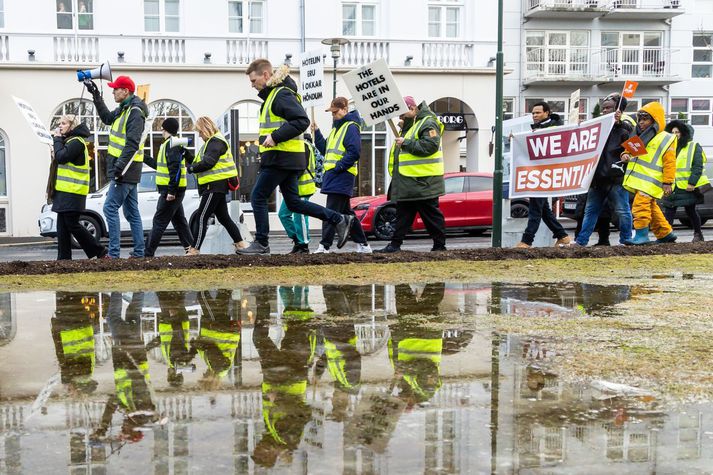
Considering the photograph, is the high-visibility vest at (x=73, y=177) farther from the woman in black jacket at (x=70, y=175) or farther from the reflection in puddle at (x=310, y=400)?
the reflection in puddle at (x=310, y=400)

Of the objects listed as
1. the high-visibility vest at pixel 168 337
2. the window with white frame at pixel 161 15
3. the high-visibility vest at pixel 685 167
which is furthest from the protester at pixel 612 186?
the window with white frame at pixel 161 15

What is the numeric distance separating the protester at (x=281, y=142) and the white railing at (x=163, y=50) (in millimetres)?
17975

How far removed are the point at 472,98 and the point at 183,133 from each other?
29.5ft

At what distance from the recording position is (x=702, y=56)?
37.4 meters

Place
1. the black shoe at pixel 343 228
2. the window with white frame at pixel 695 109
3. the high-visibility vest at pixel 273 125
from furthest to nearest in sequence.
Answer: the window with white frame at pixel 695 109 < the black shoe at pixel 343 228 < the high-visibility vest at pixel 273 125

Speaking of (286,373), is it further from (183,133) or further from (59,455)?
(183,133)

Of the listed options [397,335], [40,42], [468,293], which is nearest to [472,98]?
[40,42]

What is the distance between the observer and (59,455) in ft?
10.7

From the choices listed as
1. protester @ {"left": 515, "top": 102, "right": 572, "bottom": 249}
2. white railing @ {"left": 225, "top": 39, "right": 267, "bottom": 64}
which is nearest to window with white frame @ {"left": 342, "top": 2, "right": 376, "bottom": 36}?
white railing @ {"left": 225, "top": 39, "right": 267, "bottom": 64}

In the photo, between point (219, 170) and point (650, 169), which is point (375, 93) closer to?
point (219, 170)

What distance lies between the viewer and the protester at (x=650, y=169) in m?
11.0

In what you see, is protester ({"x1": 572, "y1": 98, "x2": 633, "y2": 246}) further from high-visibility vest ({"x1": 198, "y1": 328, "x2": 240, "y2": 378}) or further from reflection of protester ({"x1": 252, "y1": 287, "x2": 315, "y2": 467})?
high-visibility vest ({"x1": 198, "y1": 328, "x2": 240, "y2": 378})

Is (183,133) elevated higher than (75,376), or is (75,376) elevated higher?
(183,133)

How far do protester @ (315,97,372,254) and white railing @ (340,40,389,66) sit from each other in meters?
17.4
